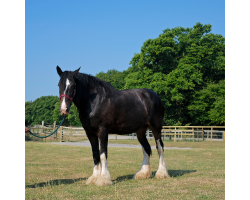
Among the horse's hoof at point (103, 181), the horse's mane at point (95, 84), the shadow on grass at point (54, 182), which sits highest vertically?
the horse's mane at point (95, 84)

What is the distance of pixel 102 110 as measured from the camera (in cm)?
708

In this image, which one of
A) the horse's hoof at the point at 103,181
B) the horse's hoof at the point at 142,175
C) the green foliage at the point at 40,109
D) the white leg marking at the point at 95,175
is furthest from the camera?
the green foliage at the point at 40,109

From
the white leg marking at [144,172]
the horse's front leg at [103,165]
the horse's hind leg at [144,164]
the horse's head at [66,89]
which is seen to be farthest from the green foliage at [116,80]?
the horse's head at [66,89]

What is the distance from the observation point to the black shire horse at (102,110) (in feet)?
22.0

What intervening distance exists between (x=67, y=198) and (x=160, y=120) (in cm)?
393

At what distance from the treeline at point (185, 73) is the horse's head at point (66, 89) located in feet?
97.9

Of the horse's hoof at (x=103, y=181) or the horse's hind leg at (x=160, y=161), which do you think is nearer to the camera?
the horse's hoof at (x=103, y=181)

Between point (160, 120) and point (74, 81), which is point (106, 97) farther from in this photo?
point (160, 120)

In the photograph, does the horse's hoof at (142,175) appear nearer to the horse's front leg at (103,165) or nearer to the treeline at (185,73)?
the horse's front leg at (103,165)

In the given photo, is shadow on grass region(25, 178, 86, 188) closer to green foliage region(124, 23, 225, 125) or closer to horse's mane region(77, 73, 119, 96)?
horse's mane region(77, 73, 119, 96)

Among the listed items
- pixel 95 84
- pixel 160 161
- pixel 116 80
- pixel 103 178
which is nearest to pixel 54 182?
pixel 103 178

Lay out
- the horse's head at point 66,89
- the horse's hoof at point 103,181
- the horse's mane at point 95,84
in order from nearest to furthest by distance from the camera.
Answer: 1. the horse's head at point 66,89
2. the horse's hoof at point 103,181
3. the horse's mane at point 95,84

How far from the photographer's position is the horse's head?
249 inches

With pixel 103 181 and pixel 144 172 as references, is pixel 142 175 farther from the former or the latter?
pixel 103 181
